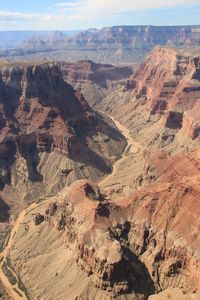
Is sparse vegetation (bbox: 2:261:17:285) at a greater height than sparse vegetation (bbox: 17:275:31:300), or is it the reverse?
sparse vegetation (bbox: 17:275:31:300)

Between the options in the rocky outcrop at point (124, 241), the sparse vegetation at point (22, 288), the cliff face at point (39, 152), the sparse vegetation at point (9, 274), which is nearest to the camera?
the rocky outcrop at point (124, 241)

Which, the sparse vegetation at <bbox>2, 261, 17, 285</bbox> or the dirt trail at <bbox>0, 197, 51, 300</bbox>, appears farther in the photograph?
the sparse vegetation at <bbox>2, 261, 17, 285</bbox>

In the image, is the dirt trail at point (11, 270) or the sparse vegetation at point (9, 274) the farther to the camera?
the sparse vegetation at point (9, 274)

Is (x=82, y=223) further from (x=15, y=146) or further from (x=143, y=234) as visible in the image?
(x=15, y=146)

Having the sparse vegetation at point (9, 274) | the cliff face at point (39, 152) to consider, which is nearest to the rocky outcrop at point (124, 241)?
the sparse vegetation at point (9, 274)

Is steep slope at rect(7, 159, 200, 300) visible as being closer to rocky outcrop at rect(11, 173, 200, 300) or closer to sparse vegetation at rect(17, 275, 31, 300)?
rocky outcrop at rect(11, 173, 200, 300)

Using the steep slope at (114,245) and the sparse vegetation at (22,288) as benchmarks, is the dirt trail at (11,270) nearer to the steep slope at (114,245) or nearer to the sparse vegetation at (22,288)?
the sparse vegetation at (22,288)

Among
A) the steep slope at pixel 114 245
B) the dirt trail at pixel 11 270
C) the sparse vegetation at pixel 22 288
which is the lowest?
the dirt trail at pixel 11 270

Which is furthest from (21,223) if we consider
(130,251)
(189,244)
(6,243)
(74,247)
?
(189,244)

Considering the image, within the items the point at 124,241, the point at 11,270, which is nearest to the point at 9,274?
the point at 11,270

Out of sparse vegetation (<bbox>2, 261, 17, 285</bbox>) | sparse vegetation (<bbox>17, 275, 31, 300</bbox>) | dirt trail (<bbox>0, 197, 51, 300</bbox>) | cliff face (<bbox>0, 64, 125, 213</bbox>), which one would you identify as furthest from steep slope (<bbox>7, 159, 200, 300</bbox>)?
cliff face (<bbox>0, 64, 125, 213</bbox>)

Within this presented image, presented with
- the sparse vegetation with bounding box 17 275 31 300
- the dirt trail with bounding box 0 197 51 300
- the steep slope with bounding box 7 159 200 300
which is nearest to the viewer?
the steep slope with bounding box 7 159 200 300
